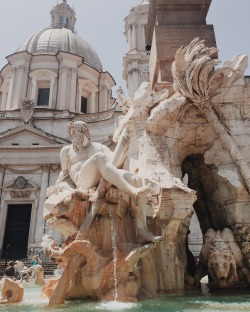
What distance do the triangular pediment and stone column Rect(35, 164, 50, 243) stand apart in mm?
2176

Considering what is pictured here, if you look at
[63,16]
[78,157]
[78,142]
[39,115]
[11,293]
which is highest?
[63,16]

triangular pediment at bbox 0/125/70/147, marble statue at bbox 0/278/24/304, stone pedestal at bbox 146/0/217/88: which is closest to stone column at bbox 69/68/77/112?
triangular pediment at bbox 0/125/70/147

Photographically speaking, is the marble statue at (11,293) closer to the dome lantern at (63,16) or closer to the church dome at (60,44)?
the church dome at (60,44)

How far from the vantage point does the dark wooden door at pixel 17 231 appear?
2358 cm

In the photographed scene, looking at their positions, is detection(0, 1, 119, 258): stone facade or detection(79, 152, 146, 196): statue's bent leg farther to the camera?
detection(0, 1, 119, 258): stone facade

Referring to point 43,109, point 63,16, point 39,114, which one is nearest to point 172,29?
point 39,114

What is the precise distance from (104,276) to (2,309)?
1217 mm

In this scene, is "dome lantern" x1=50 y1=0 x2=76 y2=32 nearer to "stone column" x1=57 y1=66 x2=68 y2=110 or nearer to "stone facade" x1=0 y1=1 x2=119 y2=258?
"stone facade" x1=0 y1=1 x2=119 y2=258

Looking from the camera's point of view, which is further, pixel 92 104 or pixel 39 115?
pixel 92 104

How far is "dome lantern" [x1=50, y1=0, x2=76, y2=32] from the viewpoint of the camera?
43.6 m

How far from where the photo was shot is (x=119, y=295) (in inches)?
162

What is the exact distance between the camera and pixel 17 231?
24.8 meters

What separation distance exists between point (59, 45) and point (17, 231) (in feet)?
67.1

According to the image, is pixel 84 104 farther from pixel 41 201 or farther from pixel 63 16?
pixel 63 16
